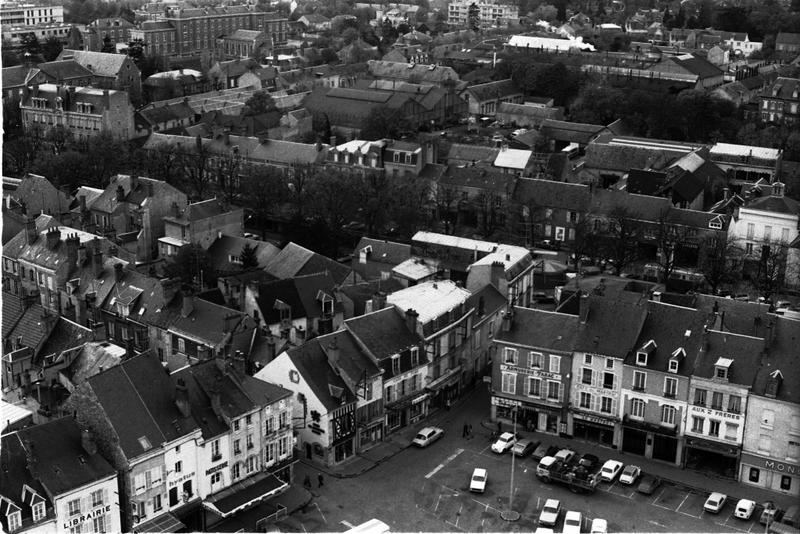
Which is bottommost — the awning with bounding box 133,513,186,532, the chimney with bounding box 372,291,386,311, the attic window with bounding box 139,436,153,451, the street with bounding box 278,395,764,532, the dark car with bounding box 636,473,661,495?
the street with bounding box 278,395,764,532

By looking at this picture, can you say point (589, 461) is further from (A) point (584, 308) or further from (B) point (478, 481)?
(A) point (584, 308)

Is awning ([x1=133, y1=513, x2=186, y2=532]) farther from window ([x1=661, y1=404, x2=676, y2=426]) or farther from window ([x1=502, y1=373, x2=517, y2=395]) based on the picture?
window ([x1=661, y1=404, x2=676, y2=426])

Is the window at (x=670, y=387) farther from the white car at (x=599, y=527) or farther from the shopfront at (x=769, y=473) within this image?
the white car at (x=599, y=527)

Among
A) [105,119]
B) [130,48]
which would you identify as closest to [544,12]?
[130,48]

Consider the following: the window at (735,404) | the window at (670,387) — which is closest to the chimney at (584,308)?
the window at (670,387)

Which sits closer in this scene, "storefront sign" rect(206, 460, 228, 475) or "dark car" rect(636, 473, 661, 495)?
"storefront sign" rect(206, 460, 228, 475)

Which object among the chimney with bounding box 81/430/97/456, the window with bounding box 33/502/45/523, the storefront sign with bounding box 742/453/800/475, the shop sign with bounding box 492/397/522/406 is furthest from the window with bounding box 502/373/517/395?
the window with bounding box 33/502/45/523

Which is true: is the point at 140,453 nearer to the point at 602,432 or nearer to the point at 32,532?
the point at 32,532
